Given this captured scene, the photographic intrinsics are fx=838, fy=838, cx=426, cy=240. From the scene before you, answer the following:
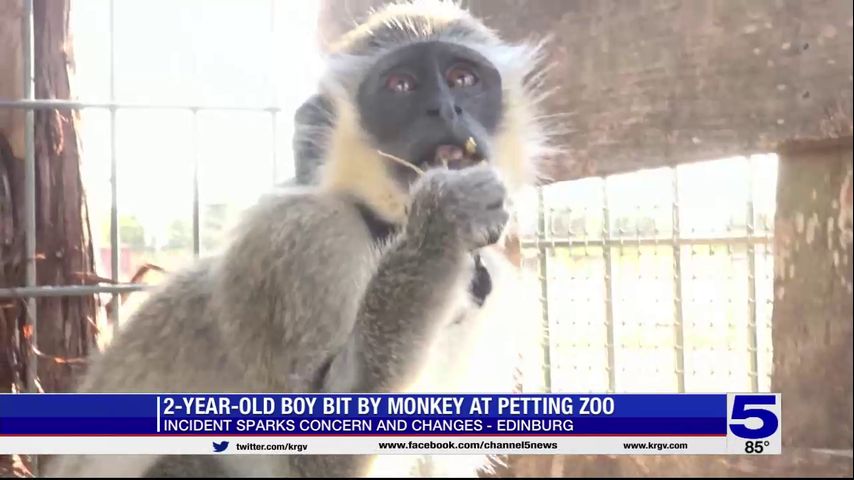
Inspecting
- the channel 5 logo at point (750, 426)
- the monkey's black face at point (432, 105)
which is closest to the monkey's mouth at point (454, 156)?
the monkey's black face at point (432, 105)

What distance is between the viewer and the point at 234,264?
95 cm

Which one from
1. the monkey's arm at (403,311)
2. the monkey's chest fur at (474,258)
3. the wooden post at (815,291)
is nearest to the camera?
the monkey's arm at (403,311)

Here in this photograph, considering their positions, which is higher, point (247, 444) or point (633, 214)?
point (633, 214)

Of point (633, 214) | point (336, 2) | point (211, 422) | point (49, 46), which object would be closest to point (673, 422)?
point (633, 214)

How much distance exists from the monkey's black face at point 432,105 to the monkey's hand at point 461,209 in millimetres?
67

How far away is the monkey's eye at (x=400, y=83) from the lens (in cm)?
101

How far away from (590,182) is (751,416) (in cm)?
46

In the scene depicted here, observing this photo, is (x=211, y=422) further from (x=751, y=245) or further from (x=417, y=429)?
(x=751, y=245)

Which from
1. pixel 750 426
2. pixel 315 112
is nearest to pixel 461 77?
pixel 315 112

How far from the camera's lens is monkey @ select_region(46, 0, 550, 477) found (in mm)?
856

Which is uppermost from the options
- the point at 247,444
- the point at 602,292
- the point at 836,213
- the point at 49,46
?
the point at 49,46

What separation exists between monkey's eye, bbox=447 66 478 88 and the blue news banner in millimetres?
379

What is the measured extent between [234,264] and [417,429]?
278mm

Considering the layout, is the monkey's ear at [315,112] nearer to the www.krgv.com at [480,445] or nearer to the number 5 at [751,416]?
the www.krgv.com at [480,445]
